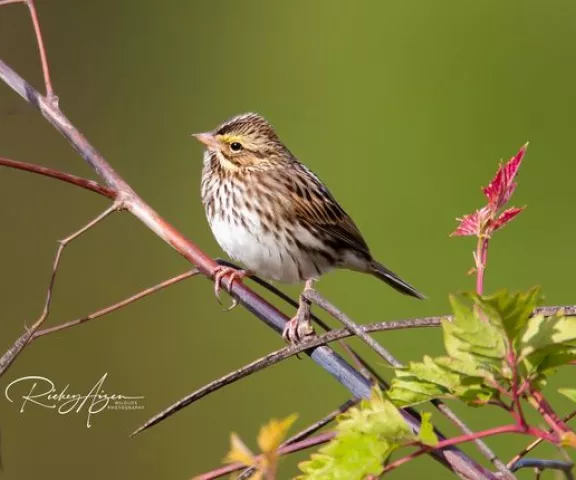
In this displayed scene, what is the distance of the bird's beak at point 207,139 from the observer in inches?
127

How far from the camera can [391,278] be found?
3.66 meters

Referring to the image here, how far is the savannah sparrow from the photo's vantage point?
3193 millimetres

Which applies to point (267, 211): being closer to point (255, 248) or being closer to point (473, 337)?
point (255, 248)

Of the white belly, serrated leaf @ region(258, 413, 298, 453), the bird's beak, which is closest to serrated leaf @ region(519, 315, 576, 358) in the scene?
serrated leaf @ region(258, 413, 298, 453)

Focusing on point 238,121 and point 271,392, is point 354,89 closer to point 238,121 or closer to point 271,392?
point 271,392

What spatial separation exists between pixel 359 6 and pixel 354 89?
635mm

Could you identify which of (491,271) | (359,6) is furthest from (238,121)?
(359,6)

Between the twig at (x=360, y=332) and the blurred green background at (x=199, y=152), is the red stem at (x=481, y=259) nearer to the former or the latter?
the twig at (x=360, y=332)

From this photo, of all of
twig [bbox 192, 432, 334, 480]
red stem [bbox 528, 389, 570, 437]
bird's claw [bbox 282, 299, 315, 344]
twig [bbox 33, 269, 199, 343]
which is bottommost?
red stem [bbox 528, 389, 570, 437]

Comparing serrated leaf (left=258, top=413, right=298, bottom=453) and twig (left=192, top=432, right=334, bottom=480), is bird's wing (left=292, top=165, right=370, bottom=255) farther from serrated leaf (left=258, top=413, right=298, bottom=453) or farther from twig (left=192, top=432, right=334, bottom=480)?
serrated leaf (left=258, top=413, right=298, bottom=453)

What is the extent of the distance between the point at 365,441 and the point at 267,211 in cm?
236

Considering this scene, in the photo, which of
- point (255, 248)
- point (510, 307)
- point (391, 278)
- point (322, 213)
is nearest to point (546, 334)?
point (510, 307)

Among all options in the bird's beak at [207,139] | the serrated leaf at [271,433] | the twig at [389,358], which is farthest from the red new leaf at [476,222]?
the bird's beak at [207,139]

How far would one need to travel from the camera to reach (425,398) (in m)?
0.96
